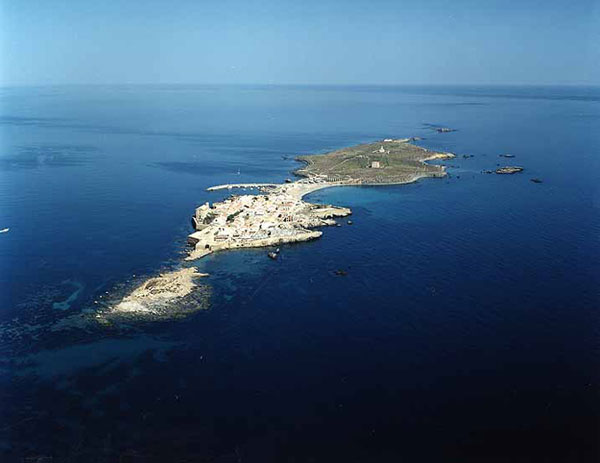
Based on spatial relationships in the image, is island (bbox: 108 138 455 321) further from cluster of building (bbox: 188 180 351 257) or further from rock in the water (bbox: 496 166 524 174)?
rock in the water (bbox: 496 166 524 174)

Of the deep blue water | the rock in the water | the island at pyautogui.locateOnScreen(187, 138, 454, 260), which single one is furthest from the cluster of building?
the rock in the water

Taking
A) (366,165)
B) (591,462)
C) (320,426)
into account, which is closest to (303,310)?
(320,426)

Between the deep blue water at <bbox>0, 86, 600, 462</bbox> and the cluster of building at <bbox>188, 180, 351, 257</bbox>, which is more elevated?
the cluster of building at <bbox>188, 180, 351, 257</bbox>

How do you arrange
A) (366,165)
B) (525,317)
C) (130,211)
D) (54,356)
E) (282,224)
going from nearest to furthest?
(54,356) < (525,317) < (282,224) < (130,211) < (366,165)

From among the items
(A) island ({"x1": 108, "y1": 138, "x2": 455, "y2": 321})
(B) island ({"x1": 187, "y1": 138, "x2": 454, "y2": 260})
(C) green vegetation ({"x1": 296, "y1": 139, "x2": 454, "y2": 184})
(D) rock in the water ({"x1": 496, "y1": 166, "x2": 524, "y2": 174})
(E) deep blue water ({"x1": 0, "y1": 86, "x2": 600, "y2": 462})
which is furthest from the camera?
(D) rock in the water ({"x1": 496, "y1": 166, "x2": 524, "y2": 174})

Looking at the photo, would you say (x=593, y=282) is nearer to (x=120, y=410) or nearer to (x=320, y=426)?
(x=320, y=426)

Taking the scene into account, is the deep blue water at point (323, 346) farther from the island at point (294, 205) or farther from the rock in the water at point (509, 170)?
the rock in the water at point (509, 170)

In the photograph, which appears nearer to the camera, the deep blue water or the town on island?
the deep blue water

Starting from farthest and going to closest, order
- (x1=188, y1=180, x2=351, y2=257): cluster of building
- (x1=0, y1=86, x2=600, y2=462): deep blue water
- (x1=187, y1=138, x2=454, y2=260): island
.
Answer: (x1=187, y1=138, x2=454, y2=260): island
(x1=188, y1=180, x2=351, y2=257): cluster of building
(x1=0, y1=86, x2=600, y2=462): deep blue water

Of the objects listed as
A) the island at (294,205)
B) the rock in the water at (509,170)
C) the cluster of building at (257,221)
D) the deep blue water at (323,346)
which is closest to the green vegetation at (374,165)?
the island at (294,205)
